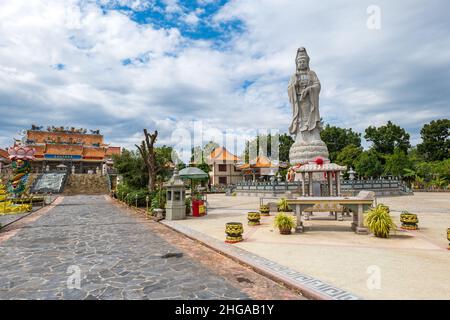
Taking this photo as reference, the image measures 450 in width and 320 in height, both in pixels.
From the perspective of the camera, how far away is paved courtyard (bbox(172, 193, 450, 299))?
480 cm

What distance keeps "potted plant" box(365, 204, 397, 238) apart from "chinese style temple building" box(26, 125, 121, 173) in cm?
5109

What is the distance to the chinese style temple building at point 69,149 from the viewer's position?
55.2 meters

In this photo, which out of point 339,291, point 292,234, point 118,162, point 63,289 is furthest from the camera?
point 118,162

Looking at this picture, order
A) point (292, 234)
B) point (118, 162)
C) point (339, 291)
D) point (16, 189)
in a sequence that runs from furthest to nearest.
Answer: point (118, 162) → point (16, 189) → point (292, 234) → point (339, 291)

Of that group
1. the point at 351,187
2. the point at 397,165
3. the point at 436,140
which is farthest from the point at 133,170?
the point at 436,140

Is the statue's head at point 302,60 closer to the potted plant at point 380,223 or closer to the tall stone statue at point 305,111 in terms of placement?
the tall stone statue at point 305,111

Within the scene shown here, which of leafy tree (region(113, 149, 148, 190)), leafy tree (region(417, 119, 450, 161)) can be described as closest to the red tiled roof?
leafy tree (region(113, 149, 148, 190))

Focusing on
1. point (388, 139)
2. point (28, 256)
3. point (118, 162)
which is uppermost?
point (388, 139)

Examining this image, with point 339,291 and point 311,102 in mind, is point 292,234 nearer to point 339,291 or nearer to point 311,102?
point 339,291

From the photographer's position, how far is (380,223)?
28.8 feet

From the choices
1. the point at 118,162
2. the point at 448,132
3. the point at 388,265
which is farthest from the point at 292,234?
the point at 448,132

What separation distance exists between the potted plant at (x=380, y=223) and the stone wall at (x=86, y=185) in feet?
131

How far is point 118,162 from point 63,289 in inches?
868
